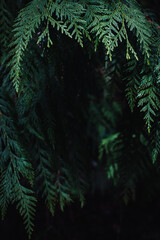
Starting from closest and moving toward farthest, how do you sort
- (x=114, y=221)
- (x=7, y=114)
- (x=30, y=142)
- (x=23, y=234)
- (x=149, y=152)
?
(x=7, y=114) < (x=30, y=142) < (x=149, y=152) < (x=23, y=234) < (x=114, y=221)

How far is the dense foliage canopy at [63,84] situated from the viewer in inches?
39.1

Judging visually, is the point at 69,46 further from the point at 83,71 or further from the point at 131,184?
the point at 131,184

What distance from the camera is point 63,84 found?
4.93 ft

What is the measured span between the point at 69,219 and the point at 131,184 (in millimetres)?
2110

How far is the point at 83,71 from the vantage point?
160 cm

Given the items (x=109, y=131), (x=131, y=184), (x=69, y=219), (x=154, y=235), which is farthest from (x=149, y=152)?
(x=154, y=235)

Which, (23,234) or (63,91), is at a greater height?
(63,91)

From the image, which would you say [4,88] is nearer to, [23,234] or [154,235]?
[23,234]

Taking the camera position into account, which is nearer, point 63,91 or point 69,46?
Answer: point 69,46

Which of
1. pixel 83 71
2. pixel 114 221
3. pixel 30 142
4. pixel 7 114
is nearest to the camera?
pixel 7 114

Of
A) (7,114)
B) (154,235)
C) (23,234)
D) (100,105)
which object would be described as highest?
(100,105)

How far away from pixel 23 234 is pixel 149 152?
174cm

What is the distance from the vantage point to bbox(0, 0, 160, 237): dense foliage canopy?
994 mm

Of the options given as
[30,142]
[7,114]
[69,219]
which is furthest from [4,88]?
[69,219]
